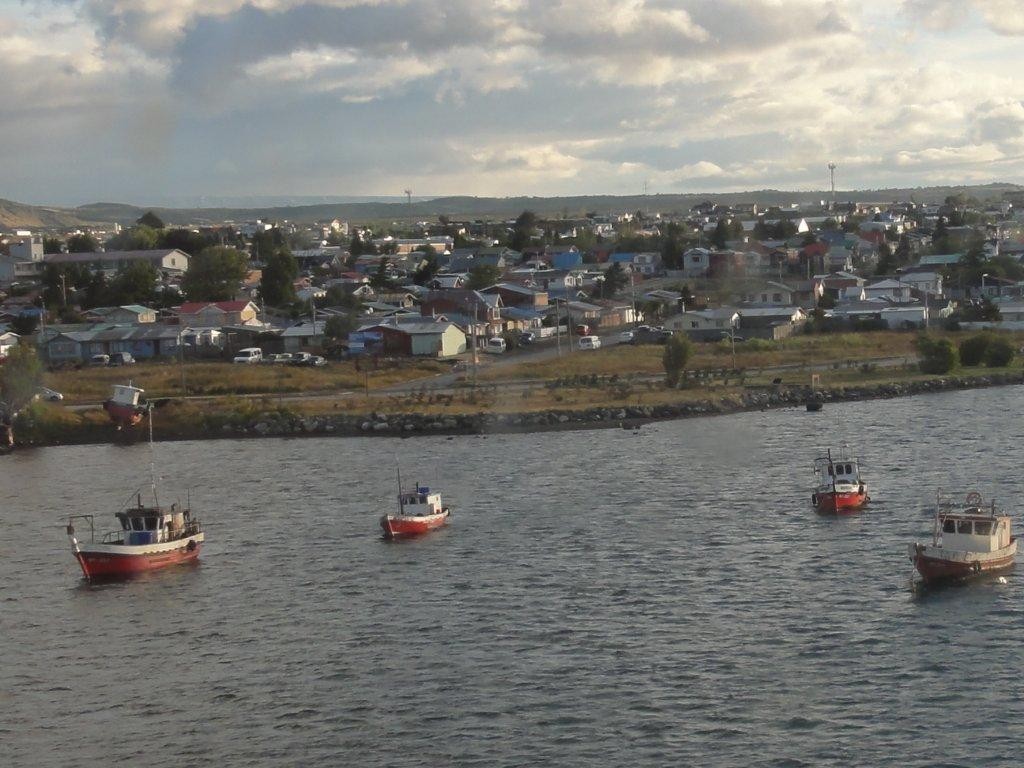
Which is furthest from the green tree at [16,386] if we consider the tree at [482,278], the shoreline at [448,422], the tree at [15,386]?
the tree at [482,278]

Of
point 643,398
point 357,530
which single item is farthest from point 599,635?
point 643,398

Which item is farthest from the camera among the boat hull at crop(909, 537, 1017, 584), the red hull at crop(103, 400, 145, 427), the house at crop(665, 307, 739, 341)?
the house at crop(665, 307, 739, 341)

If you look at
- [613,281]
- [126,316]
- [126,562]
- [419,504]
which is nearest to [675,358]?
[419,504]

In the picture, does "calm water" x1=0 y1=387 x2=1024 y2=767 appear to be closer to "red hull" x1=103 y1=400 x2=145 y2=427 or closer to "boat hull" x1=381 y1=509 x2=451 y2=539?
"boat hull" x1=381 y1=509 x2=451 y2=539

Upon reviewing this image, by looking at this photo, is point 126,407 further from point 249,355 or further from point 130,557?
point 130,557

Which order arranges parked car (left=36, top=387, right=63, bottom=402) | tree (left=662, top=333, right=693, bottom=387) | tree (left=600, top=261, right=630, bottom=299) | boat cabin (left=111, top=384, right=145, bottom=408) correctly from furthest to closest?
tree (left=600, top=261, right=630, bottom=299), parked car (left=36, top=387, right=63, bottom=402), tree (left=662, top=333, right=693, bottom=387), boat cabin (left=111, top=384, right=145, bottom=408)

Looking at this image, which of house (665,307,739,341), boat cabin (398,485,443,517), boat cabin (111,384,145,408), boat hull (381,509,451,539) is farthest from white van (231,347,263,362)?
boat hull (381,509,451,539)

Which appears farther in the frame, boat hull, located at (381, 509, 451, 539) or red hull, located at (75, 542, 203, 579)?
boat hull, located at (381, 509, 451, 539)
